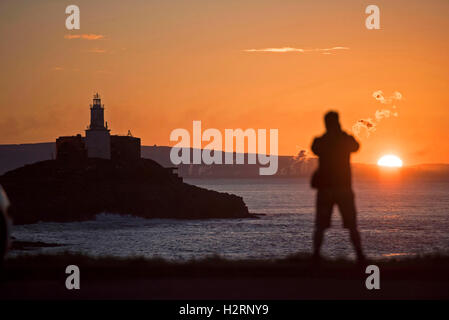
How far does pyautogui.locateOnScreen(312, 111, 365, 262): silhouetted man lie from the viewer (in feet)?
30.1

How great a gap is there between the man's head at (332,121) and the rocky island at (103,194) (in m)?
128

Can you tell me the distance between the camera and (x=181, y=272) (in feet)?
32.6

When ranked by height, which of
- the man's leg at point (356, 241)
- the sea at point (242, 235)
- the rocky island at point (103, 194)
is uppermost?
the rocky island at point (103, 194)

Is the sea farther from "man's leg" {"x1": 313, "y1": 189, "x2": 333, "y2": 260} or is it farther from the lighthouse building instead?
"man's leg" {"x1": 313, "y1": 189, "x2": 333, "y2": 260}

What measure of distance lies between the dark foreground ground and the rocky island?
414 feet

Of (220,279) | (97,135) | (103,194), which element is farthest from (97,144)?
(220,279)

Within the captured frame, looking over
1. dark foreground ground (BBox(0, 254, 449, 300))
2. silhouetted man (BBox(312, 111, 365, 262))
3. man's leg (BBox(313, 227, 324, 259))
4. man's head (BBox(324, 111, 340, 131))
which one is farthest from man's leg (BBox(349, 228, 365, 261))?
man's head (BBox(324, 111, 340, 131))

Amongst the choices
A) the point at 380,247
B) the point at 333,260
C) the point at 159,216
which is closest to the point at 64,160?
the point at 159,216

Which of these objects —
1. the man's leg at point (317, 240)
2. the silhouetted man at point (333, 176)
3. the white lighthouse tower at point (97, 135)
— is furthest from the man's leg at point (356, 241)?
the white lighthouse tower at point (97, 135)

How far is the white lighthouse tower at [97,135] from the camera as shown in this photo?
117 meters

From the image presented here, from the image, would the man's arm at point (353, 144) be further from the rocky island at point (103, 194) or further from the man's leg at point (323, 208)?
the rocky island at point (103, 194)

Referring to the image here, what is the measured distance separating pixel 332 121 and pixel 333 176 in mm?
752
